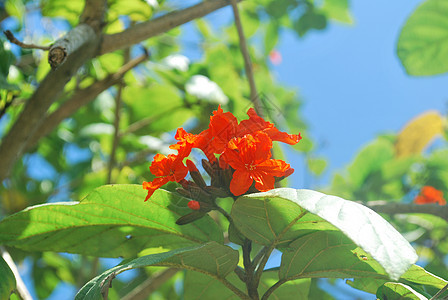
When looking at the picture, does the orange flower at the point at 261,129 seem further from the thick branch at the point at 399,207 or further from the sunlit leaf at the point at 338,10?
the sunlit leaf at the point at 338,10

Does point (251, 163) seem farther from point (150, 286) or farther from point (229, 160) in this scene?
point (150, 286)

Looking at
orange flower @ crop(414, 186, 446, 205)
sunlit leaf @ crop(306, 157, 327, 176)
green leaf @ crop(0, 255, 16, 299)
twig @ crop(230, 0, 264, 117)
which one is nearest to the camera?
green leaf @ crop(0, 255, 16, 299)

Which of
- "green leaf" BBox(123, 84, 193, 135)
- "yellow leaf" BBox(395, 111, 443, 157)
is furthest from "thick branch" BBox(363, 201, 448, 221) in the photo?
"yellow leaf" BBox(395, 111, 443, 157)

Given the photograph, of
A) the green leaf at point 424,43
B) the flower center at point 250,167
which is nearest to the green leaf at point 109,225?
the flower center at point 250,167

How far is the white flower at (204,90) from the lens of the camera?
Answer: 149 centimetres

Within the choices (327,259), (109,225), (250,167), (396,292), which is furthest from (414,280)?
(109,225)

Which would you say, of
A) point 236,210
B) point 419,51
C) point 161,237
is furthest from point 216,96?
point 236,210

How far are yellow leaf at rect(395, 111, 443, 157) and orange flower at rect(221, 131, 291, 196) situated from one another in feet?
6.49

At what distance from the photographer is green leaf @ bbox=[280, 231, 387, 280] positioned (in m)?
0.70

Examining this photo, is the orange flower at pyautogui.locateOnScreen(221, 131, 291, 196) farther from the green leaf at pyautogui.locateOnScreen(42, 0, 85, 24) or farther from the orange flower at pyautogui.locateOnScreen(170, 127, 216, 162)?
the green leaf at pyautogui.locateOnScreen(42, 0, 85, 24)

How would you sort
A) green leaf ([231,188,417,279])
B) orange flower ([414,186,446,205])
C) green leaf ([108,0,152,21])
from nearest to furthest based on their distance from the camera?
green leaf ([231,188,417,279]) → green leaf ([108,0,152,21]) → orange flower ([414,186,446,205])

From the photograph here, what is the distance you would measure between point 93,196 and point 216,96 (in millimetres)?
801

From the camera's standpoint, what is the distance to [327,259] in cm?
72

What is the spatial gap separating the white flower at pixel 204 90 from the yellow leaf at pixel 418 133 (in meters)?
1.40
